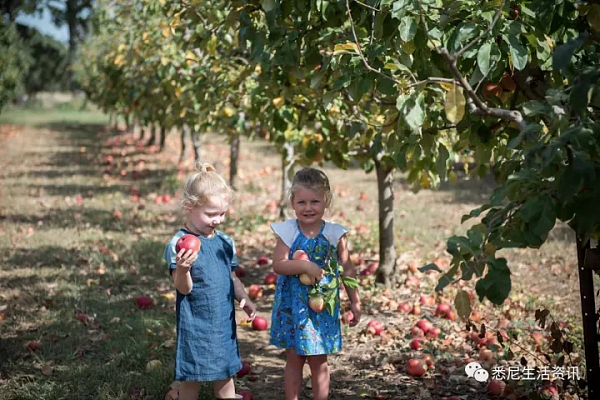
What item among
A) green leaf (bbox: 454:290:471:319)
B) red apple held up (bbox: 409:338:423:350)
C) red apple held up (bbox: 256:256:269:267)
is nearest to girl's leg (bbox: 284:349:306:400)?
red apple held up (bbox: 409:338:423:350)

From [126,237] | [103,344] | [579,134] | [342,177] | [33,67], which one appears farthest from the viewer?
[33,67]

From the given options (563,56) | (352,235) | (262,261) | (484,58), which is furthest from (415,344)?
(352,235)

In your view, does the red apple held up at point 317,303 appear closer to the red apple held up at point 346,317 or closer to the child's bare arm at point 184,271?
the child's bare arm at point 184,271

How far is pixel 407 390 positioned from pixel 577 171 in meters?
2.40

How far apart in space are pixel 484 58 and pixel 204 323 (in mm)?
1825

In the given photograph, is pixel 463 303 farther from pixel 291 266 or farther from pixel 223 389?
pixel 223 389

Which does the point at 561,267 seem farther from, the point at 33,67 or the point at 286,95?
the point at 33,67

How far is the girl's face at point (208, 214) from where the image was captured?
10.7ft

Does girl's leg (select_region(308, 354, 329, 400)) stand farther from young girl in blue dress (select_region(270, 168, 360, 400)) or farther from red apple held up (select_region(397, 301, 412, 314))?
red apple held up (select_region(397, 301, 412, 314))

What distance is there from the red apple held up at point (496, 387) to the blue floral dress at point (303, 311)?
97 centimetres

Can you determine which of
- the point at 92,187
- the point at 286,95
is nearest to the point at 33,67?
the point at 92,187

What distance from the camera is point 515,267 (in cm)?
693

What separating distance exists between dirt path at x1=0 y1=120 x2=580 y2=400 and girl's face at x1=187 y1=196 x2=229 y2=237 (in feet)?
3.95

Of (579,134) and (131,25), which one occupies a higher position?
(131,25)
